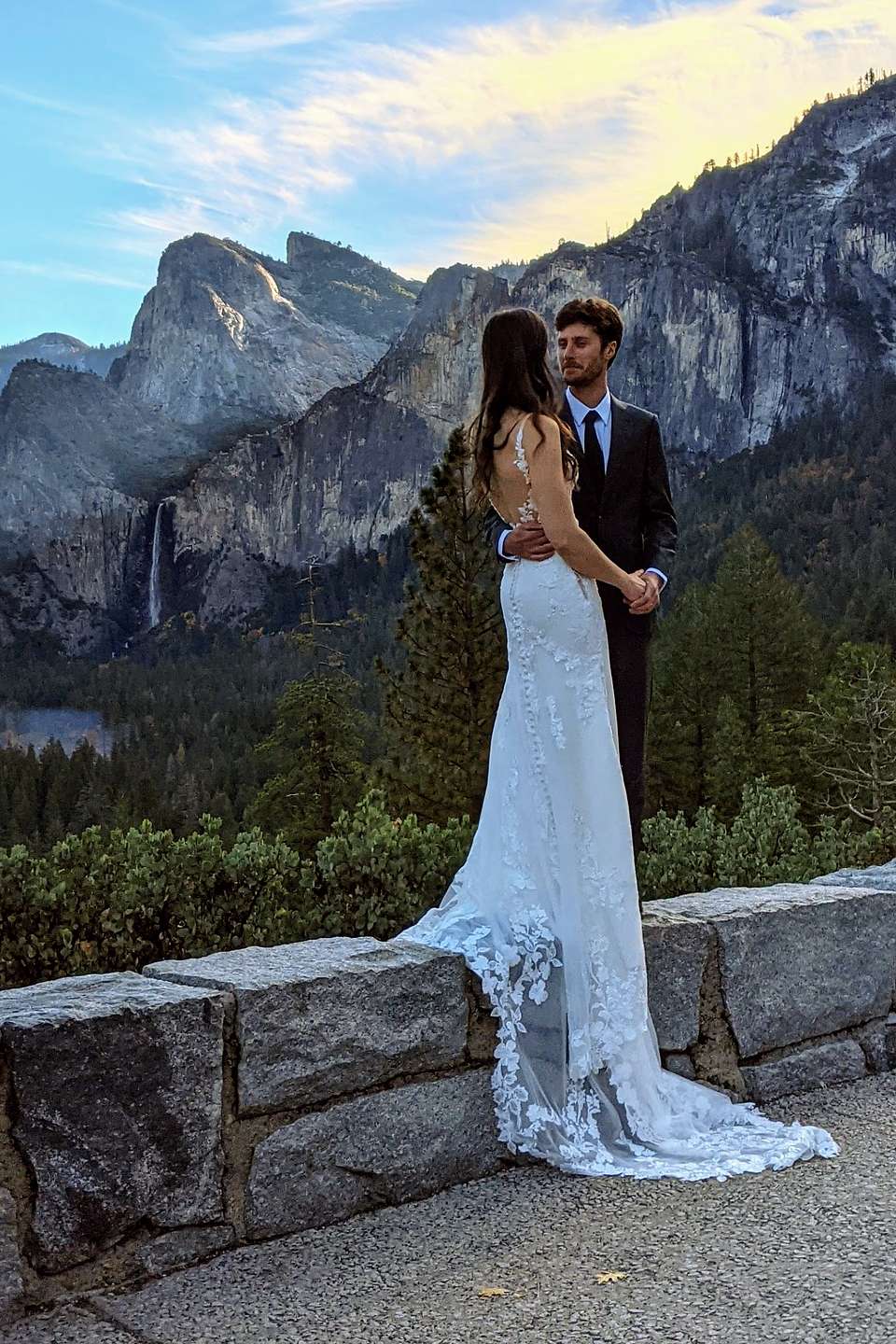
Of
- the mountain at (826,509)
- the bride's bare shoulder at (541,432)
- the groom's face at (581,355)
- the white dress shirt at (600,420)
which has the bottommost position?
the bride's bare shoulder at (541,432)

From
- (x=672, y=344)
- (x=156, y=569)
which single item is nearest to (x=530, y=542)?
(x=672, y=344)

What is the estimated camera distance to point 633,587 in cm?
332

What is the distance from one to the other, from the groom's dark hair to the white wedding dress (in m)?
0.43

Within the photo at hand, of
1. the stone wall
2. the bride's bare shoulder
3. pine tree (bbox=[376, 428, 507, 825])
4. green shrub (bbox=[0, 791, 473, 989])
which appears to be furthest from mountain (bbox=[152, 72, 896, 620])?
the bride's bare shoulder

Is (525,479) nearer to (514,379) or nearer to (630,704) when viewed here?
(514,379)

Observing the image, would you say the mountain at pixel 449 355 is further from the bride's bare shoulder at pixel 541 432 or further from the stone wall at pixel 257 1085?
the bride's bare shoulder at pixel 541 432

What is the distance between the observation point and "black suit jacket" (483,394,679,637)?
3445 millimetres

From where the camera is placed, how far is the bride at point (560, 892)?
308 cm

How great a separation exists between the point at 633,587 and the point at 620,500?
0.30 meters

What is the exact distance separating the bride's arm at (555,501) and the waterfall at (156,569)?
134 meters

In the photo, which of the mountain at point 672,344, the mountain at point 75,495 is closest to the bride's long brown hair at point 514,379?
the mountain at point 672,344

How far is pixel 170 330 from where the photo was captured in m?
165

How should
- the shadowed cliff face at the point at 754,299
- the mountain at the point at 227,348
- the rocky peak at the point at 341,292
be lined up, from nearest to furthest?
the shadowed cliff face at the point at 754,299, the mountain at the point at 227,348, the rocky peak at the point at 341,292

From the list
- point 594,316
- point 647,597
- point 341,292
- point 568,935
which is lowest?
Result: point 568,935
